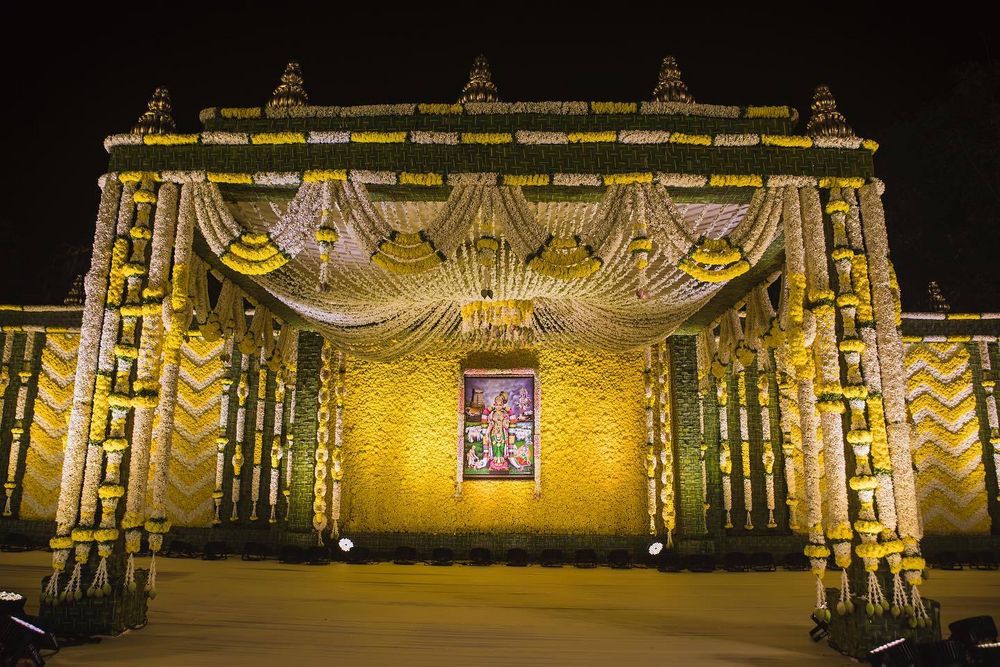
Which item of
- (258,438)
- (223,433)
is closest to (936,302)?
(258,438)

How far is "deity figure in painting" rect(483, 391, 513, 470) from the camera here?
9227 millimetres

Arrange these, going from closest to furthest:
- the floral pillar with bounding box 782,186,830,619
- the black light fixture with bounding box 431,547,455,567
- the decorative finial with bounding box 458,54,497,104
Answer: the floral pillar with bounding box 782,186,830,619 < the decorative finial with bounding box 458,54,497,104 < the black light fixture with bounding box 431,547,455,567

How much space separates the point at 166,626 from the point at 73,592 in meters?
0.68

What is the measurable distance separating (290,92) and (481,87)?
5.98ft

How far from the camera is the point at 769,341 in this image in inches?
261

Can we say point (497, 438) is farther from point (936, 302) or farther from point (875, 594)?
point (936, 302)

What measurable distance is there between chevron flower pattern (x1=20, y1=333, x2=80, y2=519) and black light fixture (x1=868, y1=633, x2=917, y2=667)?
400 inches

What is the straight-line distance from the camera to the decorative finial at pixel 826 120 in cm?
529

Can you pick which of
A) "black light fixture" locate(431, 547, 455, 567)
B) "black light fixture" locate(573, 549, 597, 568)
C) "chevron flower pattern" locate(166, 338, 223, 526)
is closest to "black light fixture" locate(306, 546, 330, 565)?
"black light fixture" locate(431, 547, 455, 567)

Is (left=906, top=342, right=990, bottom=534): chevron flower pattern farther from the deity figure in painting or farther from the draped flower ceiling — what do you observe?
the deity figure in painting

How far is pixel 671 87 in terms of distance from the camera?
607 cm

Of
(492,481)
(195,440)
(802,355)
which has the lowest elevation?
(492,481)

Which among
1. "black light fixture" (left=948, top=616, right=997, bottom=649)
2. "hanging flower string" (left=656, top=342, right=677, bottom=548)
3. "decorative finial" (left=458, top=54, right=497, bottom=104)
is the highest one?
"decorative finial" (left=458, top=54, right=497, bottom=104)

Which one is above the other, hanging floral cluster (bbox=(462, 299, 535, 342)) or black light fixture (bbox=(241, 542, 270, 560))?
hanging floral cluster (bbox=(462, 299, 535, 342))
